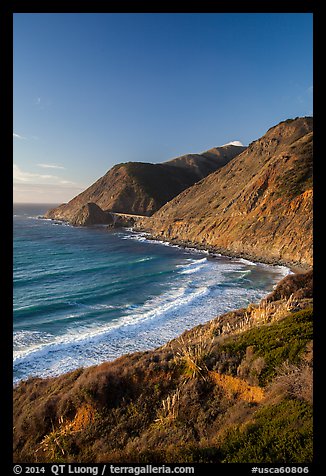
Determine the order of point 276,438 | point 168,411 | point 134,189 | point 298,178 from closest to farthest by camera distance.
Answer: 1. point 276,438
2. point 168,411
3. point 298,178
4. point 134,189

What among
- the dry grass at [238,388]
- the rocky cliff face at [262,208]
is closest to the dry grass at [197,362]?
the dry grass at [238,388]

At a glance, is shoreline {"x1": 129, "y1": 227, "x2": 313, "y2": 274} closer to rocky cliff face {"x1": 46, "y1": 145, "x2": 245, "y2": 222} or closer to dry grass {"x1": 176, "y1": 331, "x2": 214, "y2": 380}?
dry grass {"x1": 176, "y1": 331, "x2": 214, "y2": 380}

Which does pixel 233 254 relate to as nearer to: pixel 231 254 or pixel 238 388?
pixel 231 254

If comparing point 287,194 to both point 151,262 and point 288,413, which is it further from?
point 288,413

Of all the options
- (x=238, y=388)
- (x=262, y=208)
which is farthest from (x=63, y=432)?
(x=262, y=208)
